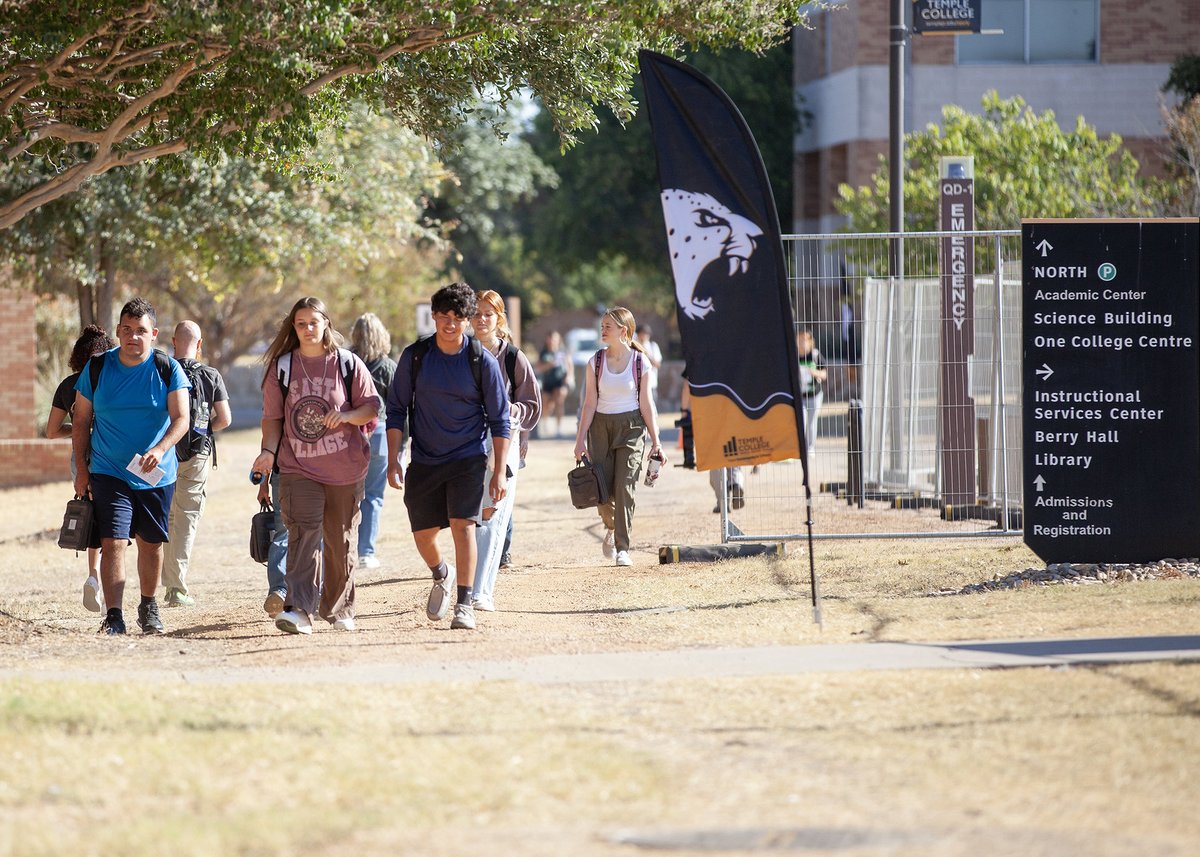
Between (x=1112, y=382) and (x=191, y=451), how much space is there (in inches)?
232

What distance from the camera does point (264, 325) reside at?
1383 inches

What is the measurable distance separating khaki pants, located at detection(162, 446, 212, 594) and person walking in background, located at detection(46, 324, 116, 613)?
1.61 ft

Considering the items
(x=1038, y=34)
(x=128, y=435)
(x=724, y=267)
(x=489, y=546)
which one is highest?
(x=1038, y=34)

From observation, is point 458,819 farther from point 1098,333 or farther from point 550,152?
point 550,152

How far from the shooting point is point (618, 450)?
1105 cm

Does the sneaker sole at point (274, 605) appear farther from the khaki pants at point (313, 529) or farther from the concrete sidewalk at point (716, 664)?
the concrete sidewalk at point (716, 664)

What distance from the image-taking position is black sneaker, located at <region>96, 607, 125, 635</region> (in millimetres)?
8797

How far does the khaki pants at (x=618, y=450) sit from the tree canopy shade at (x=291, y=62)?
203 centimetres

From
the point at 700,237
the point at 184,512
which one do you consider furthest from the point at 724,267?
the point at 184,512

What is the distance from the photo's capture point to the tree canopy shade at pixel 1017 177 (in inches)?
993

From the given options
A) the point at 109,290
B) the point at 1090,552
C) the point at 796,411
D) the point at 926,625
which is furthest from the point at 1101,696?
the point at 109,290

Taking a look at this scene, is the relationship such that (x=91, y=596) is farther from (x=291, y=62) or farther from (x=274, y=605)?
(x=291, y=62)

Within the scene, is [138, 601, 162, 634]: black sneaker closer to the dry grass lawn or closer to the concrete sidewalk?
the dry grass lawn

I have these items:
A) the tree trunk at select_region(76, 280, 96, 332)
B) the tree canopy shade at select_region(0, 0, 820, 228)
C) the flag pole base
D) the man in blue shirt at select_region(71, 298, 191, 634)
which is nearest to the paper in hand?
the man in blue shirt at select_region(71, 298, 191, 634)
